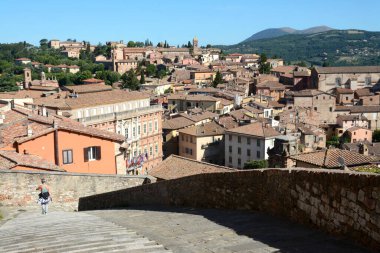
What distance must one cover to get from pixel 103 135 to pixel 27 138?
151 inches

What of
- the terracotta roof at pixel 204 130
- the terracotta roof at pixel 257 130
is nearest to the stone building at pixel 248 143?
the terracotta roof at pixel 257 130

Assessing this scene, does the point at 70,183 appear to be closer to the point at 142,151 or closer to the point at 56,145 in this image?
the point at 56,145

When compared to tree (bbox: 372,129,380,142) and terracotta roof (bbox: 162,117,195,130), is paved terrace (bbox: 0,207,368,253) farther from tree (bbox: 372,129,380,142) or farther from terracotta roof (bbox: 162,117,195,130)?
tree (bbox: 372,129,380,142)

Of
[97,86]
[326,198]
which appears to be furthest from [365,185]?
[97,86]

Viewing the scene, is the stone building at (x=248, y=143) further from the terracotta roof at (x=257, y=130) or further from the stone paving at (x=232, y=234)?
the stone paving at (x=232, y=234)

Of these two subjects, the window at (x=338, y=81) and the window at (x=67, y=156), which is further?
the window at (x=338, y=81)

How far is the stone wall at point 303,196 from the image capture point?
6.71 meters

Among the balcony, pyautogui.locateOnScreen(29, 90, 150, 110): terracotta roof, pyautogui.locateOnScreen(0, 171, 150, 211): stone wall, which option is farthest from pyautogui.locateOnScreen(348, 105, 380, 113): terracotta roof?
pyautogui.locateOnScreen(0, 171, 150, 211): stone wall

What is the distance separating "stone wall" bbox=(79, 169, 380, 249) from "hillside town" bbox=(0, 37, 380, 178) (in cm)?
263

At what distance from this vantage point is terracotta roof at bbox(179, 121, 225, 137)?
2471 inches

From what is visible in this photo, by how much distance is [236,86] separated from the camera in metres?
111

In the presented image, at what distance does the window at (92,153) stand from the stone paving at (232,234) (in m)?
12.1

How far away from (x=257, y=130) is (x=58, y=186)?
42.3 m

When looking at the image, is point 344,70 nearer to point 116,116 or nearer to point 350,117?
point 350,117
